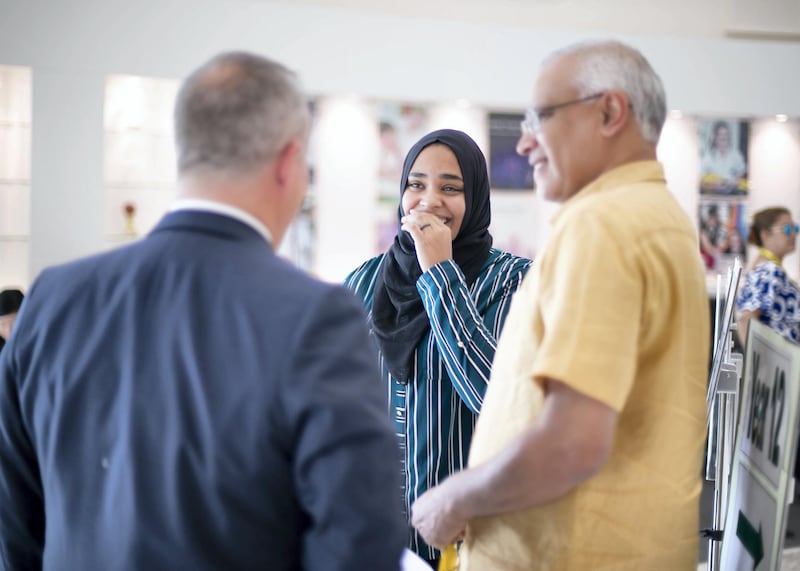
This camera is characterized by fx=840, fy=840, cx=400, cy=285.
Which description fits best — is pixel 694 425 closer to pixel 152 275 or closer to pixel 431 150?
pixel 152 275

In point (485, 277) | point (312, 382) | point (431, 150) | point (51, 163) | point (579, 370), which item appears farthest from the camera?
point (51, 163)

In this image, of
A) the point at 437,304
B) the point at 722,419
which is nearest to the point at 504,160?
the point at 722,419

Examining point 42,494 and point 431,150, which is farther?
point 431,150

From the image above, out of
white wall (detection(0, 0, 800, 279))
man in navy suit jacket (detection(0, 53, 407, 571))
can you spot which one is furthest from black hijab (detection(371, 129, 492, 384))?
white wall (detection(0, 0, 800, 279))

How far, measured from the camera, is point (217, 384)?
976 mm

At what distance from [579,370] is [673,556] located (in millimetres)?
379

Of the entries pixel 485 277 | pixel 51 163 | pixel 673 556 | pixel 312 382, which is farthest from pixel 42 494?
pixel 51 163

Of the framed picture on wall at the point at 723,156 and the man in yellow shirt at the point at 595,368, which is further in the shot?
the framed picture on wall at the point at 723,156

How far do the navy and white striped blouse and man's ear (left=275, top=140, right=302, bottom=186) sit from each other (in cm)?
74

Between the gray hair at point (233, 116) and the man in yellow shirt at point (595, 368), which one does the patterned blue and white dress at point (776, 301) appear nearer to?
the man in yellow shirt at point (595, 368)

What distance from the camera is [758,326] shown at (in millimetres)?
1622

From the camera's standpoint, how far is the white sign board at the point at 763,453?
4.47ft

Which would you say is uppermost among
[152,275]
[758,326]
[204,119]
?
[204,119]

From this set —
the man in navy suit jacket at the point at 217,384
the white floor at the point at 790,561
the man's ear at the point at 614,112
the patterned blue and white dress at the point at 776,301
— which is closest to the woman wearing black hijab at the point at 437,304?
the man's ear at the point at 614,112
